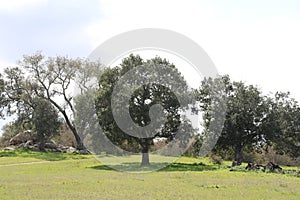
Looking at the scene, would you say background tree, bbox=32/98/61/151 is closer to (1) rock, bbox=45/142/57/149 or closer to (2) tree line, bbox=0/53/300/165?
(1) rock, bbox=45/142/57/149

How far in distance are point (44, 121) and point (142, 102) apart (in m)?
32.0

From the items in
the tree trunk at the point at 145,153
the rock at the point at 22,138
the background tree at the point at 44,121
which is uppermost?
the background tree at the point at 44,121

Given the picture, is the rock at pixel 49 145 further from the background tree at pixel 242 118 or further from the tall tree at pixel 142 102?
the background tree at pixel 242 118

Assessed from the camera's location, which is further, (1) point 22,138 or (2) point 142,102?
(1) point 22,138

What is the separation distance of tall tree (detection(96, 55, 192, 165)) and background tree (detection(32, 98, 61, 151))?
85.4 feet

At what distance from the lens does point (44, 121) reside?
226ft

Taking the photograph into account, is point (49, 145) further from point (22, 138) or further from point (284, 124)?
point (284, 124)

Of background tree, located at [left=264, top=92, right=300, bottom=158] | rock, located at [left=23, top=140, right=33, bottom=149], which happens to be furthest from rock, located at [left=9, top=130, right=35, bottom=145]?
background tree, located at [left=264, top=92, right=300, bottom=158]

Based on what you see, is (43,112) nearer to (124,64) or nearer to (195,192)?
(124,64)

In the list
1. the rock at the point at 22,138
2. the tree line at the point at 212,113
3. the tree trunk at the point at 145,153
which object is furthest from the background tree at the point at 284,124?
the rock at the point at 22,138

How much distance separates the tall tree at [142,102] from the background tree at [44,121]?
85.4 feet

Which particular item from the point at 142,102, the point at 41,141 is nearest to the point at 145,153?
the point at 142,102

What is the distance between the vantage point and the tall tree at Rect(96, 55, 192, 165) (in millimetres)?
43250

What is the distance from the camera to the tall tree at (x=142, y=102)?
43.2m
